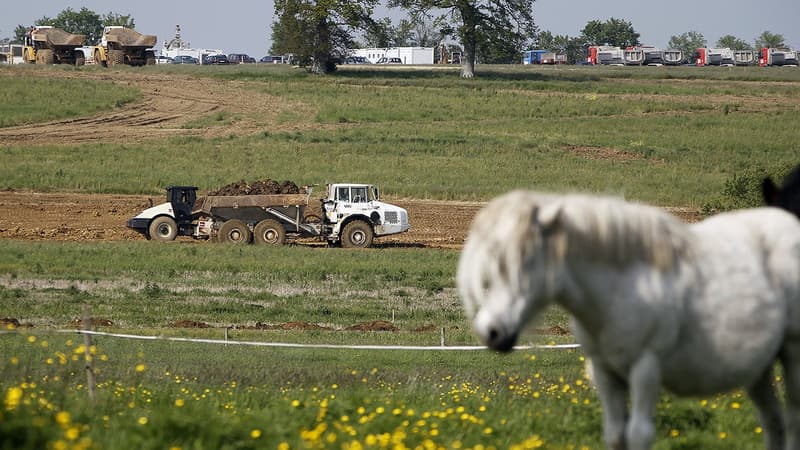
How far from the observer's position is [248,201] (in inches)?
1254

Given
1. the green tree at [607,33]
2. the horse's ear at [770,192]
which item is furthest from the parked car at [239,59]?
the horse's ear at [770,192]

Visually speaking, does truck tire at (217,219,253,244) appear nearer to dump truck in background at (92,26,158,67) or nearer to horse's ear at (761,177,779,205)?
horse's ear at (761,177,779,205)

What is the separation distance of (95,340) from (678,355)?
38.9ft

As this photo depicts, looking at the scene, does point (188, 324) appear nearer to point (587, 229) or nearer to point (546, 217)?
point (587, 229)

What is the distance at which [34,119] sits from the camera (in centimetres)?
5534

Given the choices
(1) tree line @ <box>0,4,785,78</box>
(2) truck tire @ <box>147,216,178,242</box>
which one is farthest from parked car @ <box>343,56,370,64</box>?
(2) truck tire @ <box>147,216,178,242</box>

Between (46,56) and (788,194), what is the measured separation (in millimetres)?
77817

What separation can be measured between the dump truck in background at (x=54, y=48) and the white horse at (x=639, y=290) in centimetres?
7707

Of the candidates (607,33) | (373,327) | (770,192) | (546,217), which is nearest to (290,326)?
(373,327)

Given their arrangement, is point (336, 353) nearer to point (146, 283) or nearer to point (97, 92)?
point (146, 283)

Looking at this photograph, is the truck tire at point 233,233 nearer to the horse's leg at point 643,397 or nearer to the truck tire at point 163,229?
the truck tire at point 163,229

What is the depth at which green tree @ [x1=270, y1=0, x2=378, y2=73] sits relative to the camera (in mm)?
74125

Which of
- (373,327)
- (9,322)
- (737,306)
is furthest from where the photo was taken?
(373,327)

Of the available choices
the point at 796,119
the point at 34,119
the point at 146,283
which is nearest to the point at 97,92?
the point at 34,119
